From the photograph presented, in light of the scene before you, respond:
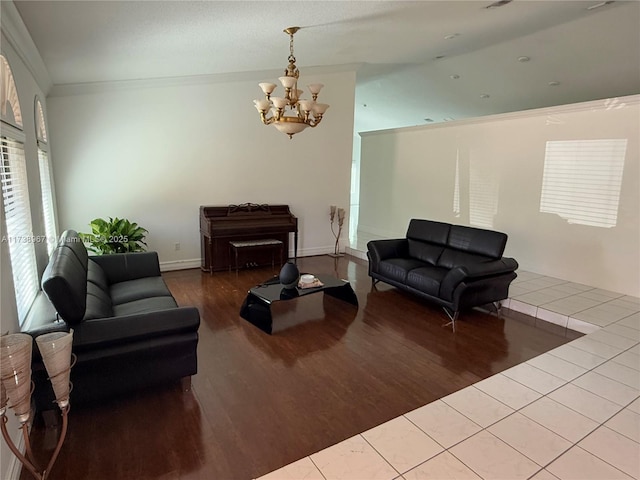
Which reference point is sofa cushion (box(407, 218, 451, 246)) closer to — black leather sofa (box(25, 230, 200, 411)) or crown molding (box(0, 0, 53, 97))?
black leather sofa (box(25, 230, 200, 411))

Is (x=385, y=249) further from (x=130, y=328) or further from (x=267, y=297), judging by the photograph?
(x=130, y=328)

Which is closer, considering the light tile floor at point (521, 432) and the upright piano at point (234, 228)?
the light tile floor at point (521, 432)

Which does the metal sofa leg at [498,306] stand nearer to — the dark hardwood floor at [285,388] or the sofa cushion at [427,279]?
the dark hardwood floor at [285,388]

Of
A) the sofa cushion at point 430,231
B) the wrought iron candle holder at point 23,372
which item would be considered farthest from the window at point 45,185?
the sofa cushion at point 430,231

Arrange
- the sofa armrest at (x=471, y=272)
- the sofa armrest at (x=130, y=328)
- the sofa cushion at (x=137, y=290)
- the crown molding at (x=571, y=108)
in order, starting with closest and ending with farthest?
the sofa armrest at (x=130, y=328)
the sofa cushion at (x=137, y=290)
the sofa armrest at (x=471, y=272)
the crown molding at (x=571, y=108)

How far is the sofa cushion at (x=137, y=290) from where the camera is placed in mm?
3412

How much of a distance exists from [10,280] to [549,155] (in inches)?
238

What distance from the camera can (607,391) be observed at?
2711 millimetres

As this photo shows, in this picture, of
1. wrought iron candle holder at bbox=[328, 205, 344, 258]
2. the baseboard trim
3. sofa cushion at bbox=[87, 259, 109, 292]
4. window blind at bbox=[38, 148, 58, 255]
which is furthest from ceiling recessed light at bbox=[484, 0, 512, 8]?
the baseboard trim

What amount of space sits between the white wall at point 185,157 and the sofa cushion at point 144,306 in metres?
2.60

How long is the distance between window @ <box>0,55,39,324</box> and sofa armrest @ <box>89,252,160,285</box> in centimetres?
89

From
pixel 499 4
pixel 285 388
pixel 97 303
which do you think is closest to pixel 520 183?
pixel 499 4

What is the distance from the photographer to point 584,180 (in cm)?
499

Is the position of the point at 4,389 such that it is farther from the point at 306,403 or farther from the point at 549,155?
the point at 549,155
